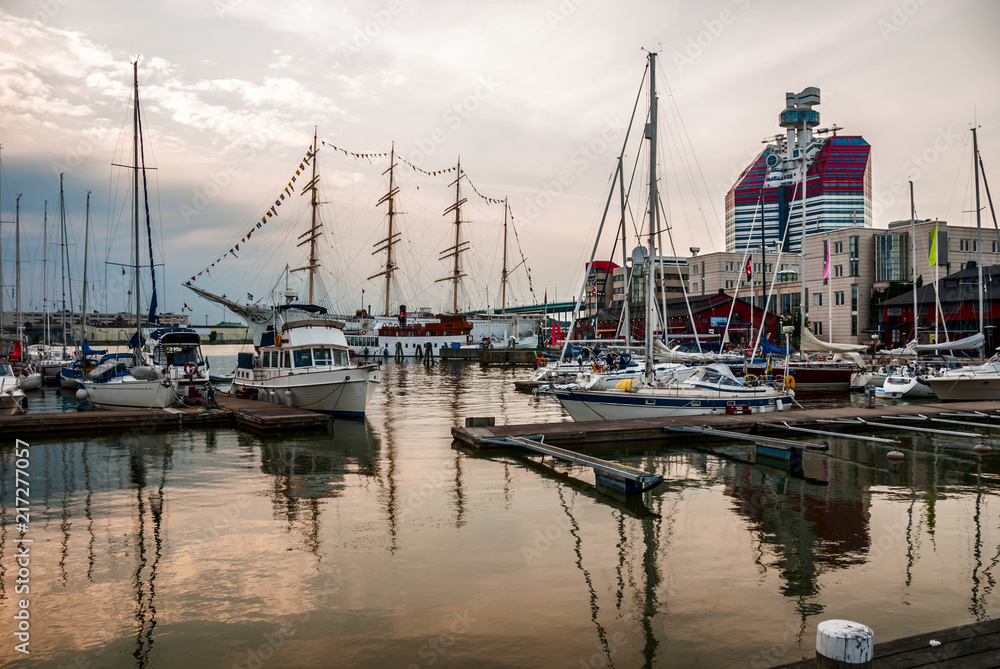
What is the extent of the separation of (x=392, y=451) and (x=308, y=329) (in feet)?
37.0

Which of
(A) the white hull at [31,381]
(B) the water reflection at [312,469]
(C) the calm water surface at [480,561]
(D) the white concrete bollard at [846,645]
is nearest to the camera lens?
(D) the white concrete bollard at [846,645]

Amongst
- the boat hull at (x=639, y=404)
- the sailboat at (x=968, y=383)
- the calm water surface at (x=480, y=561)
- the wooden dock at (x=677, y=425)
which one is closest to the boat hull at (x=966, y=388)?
the sailboat at (x=968, y=383)

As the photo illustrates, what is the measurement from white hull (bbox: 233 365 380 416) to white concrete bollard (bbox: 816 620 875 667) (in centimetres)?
2505

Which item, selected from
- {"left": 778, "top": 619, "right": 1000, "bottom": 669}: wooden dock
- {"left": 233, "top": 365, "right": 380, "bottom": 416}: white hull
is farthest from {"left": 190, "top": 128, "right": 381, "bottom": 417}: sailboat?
{"left": 778, "top": 619, "right": 1000, "bottom": 669}: wooden dock

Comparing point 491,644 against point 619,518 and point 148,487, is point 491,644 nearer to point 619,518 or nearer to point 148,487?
point 619,518

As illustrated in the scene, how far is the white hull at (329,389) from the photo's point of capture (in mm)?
28106

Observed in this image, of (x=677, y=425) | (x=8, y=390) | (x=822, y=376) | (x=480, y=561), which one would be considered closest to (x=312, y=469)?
(x=480, y=561)

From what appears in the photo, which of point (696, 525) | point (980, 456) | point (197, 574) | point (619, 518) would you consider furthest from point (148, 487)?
point (980, 456)

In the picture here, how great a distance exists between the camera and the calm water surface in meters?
8.02

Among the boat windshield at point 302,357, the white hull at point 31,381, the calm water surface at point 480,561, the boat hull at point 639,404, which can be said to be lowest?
the calm water surface at point 480,561

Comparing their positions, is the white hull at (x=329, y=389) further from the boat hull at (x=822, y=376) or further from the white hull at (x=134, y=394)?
the boat hull at (x=822, y=376)

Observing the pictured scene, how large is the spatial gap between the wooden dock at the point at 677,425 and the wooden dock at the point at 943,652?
14450mm

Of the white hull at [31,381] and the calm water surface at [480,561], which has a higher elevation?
the white hull at [31,381]

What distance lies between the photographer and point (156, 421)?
82.4ft
